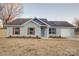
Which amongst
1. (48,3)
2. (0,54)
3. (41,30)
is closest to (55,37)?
(41,30)

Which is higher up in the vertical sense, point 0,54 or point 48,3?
point 48,3

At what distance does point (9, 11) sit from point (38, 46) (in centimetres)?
94

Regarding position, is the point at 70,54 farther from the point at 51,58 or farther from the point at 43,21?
the point at 43,21

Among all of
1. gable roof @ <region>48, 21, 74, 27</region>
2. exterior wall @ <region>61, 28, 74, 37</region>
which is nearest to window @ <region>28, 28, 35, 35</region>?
gable roof @ <region>48, 21, 74, 27</region>

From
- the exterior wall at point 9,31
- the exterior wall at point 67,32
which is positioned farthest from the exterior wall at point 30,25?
the exterior wall at point 67,32

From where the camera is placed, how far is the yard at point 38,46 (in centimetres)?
638

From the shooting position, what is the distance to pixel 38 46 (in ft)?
21.2

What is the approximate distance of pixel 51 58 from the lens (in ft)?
20.7

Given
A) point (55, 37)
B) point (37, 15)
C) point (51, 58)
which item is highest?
point (37, 15)

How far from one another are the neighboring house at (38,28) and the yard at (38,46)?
129 millimetres

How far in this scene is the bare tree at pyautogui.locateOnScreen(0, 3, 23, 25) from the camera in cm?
642

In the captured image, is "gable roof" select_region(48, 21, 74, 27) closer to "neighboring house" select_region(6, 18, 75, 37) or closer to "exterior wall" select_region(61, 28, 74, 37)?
"neighboring house" select_region(6, 18, 75, 37)

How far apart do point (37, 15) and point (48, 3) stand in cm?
34

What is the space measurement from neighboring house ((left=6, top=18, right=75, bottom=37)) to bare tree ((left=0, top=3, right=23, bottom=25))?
0.13 meters
